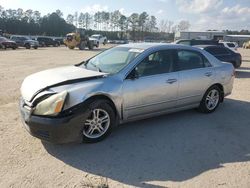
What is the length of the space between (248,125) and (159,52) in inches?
90.9

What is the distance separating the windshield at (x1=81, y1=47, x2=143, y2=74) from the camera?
5.80 metres

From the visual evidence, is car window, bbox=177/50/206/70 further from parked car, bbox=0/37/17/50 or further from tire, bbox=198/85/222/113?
parked car, bbox=0/37/17/50

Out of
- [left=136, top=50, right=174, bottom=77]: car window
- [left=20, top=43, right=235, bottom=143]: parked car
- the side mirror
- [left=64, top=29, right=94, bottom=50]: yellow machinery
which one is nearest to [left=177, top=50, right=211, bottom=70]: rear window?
[left=20, top=43, right=235, bottom=143]: parked car

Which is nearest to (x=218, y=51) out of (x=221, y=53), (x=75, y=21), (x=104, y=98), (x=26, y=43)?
(x=221, y=53)

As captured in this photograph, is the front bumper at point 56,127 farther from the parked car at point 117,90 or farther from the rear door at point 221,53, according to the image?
the rear door at point 221,53

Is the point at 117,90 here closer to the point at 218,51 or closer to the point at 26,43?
the point at 218,51

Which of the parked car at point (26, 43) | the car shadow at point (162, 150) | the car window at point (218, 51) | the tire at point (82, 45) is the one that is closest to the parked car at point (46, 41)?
the parked car at point (26, 43)

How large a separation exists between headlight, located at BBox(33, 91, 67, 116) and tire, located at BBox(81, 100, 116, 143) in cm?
44

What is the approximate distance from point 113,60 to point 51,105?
6.32ft

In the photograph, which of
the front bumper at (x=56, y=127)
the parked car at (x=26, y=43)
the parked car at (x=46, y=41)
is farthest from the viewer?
the parked car at (x=46, y=41)

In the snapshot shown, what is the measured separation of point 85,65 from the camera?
6.48 metres

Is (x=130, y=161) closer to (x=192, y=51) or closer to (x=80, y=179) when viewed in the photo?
(x=80, y=179)

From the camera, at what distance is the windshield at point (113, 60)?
5797 mm

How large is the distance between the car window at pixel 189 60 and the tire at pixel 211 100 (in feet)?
1.98
